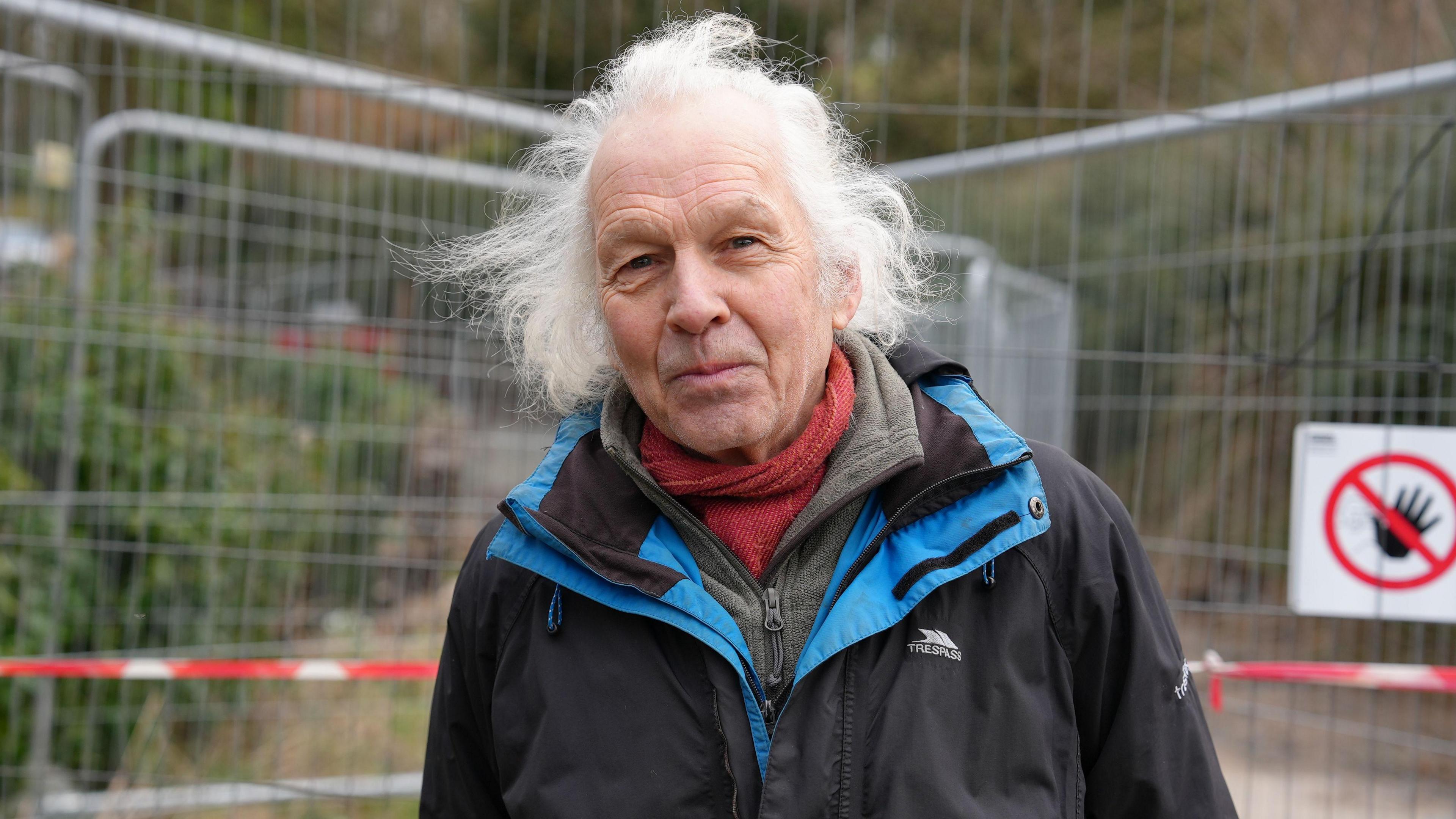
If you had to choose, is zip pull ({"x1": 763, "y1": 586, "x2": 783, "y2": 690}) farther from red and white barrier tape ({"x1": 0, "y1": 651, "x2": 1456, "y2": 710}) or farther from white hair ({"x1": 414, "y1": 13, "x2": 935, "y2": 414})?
red and white barrier tape ({"x1": 0, "y1": 651, "x2": 1456, "y2": 710})

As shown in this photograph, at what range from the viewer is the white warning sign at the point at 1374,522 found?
301cm

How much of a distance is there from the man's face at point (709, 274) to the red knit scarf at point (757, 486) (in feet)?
0.13

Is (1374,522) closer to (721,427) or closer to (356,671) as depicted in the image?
(721,427)

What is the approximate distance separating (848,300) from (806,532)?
43cm

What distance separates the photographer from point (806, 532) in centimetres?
150

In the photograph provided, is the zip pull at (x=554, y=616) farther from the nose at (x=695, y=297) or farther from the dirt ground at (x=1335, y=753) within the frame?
the dirt ground at (x=1335, y=753)

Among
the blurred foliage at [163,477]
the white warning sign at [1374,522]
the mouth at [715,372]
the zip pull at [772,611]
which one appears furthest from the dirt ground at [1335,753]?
the blurred foliage at [163,477]

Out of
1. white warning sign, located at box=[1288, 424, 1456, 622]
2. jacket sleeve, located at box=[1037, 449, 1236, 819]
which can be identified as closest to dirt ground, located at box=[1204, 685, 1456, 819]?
white warning sign, located at box=[1288, 424, 1456, 622]

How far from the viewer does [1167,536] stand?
187 inches

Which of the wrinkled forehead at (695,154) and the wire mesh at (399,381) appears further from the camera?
the wire mesh at (399,381)

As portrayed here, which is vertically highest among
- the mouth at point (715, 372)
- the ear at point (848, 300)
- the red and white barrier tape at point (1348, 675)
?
the ear at point (848, 300)

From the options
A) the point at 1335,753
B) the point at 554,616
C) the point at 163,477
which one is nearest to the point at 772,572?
the point at 554,616

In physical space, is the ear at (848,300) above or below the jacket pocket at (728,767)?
above

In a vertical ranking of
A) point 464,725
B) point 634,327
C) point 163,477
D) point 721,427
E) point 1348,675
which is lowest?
point 1348,675
